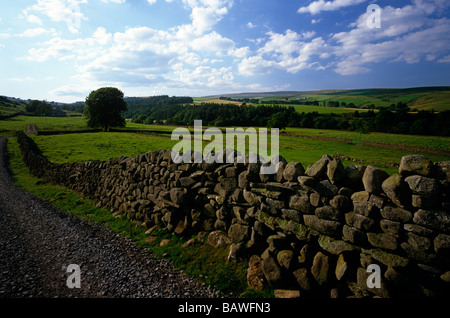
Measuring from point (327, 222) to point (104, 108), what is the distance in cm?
7109

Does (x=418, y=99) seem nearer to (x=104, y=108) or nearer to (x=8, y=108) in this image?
(x=104, y=108)

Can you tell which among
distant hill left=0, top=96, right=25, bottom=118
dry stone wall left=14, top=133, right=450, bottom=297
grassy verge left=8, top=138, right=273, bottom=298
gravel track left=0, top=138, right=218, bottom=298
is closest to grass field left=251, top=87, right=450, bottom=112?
dry stone wall left=14, top=133, right=450, bottom=297

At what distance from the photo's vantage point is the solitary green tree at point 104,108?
2466 inches

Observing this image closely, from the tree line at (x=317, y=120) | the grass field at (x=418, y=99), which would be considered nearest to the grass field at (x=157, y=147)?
the tree line at (x=317, y=120)

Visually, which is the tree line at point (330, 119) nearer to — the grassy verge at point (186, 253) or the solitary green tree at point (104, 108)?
the solitary green tree at point (104, 108)

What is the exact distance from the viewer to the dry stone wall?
3.50 meters

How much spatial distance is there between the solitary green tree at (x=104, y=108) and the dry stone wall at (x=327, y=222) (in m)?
65.6

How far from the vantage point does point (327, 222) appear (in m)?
4.36

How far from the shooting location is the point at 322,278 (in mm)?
4234

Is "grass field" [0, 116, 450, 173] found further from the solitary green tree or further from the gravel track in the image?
the gravel track

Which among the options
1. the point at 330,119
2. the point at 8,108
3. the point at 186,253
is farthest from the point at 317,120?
the point at 8,108

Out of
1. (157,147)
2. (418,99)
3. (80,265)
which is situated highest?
(418,99)
